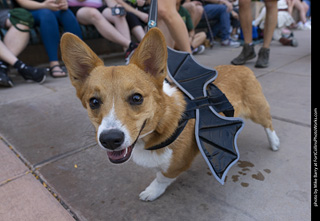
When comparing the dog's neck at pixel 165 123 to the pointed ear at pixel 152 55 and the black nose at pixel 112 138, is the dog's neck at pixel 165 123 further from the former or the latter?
the black nose at pixel 112 138

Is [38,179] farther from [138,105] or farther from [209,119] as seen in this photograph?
[209,119]

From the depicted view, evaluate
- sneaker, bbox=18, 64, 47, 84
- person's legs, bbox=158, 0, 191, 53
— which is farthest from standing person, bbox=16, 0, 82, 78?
person's legs, bbox=158, 0, 191, 53

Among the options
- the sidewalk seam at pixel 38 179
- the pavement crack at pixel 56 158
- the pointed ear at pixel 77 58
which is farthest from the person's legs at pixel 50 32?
the pointed ear at pixel 77 58

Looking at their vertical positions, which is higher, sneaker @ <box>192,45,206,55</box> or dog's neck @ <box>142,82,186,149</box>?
dog's neck @ <box>142,82,186,149</box>

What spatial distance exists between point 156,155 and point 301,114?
2.35 meters

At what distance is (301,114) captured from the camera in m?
3.10

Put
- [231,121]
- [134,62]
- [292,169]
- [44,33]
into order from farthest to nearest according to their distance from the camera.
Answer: [44,33] → [292,169] → [231,121] → [134,62]

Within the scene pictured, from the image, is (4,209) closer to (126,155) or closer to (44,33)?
(126,155)

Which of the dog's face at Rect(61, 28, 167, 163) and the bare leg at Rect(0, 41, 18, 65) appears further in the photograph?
the bare leg at Rect(0, 41, 18, 65)

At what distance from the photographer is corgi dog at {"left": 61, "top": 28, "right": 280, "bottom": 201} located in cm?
149

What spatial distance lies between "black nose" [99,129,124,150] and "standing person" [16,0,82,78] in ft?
13.7

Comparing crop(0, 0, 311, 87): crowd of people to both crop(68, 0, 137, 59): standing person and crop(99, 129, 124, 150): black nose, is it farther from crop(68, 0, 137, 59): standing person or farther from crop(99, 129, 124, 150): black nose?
crop(99, 129, 124, 150): black nose

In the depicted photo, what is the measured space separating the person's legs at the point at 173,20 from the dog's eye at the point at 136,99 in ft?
7.22

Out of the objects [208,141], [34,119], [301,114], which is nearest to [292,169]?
[208,141]
